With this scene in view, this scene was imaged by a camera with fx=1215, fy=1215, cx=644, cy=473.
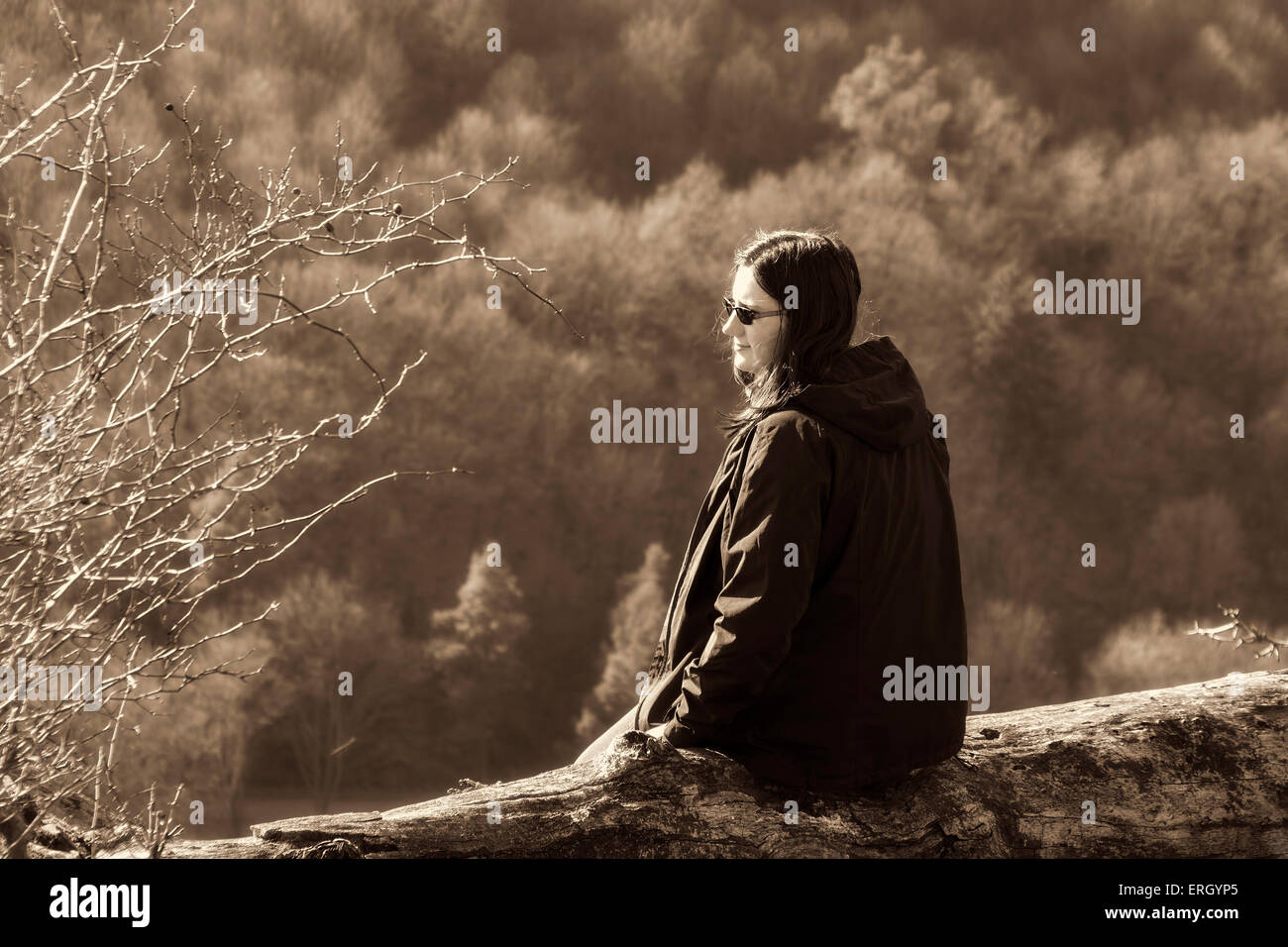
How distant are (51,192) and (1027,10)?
4.30m

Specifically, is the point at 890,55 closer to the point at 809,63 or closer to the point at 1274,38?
the point at 809,63

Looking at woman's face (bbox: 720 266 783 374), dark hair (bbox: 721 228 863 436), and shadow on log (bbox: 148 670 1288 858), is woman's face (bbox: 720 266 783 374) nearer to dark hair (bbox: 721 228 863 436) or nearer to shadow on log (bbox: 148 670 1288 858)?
dark hair (bbox: 721 228 863 436)

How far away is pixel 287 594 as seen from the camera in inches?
195

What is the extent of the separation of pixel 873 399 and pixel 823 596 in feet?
0.90

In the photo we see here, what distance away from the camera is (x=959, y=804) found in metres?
1.81

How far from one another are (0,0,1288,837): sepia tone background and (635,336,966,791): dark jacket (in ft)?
10.8

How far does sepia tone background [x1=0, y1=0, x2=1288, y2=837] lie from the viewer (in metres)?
4.95

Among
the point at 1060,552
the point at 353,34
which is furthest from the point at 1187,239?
the point at 353,34

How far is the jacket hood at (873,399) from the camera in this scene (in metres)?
1.61

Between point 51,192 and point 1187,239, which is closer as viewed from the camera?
point 51,192

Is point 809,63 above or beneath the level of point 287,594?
above

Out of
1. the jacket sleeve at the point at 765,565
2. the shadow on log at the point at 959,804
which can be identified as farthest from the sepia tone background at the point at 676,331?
the jacket sleeve at the point at 765,565

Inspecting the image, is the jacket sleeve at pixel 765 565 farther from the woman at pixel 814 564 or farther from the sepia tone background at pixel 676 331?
the sepia tone background at pixel 676 331

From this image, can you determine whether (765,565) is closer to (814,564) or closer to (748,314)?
(814,564)
